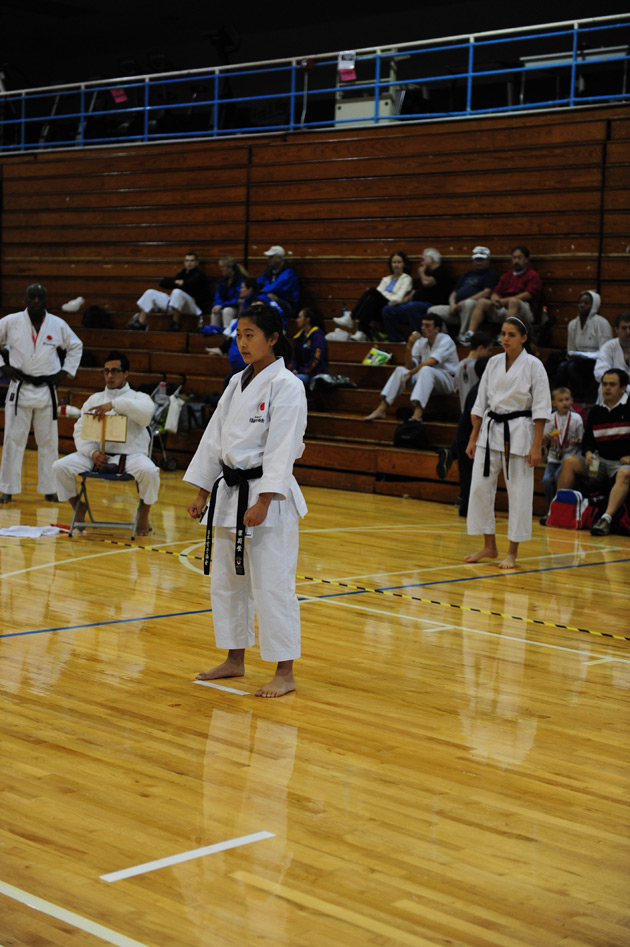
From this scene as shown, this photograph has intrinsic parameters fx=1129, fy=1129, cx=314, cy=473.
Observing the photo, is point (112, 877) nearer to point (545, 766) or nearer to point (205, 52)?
point (545, 766)

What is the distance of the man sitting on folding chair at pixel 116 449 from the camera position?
304 inches

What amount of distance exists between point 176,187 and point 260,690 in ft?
40.0

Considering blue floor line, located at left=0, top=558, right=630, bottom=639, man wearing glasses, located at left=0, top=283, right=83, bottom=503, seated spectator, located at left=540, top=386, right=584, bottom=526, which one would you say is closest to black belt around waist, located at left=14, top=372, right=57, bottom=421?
Answer: man wearing glasses, located at left=0, top=283, right=83, bottom=503

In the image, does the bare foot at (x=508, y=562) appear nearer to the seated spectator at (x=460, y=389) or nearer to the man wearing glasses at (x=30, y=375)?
the seated spectator at (x=460, y=389)

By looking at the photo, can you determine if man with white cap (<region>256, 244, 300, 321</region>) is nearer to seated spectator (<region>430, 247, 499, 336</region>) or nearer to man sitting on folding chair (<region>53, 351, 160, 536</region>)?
seated spectator (<region>430, 247, 499, 336</region>)

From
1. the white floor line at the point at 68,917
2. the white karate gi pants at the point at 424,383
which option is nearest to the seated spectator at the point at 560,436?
the white karate gi pants at the point at 424,383

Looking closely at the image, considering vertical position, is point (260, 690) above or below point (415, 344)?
below

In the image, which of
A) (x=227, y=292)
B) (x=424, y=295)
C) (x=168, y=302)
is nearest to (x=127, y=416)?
(x=424, y=295)

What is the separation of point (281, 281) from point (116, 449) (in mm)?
6219

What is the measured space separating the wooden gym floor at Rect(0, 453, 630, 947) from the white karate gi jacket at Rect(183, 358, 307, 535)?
30.0 inches

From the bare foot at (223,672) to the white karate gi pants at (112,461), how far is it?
3288 millimetres

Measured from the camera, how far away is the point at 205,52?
18766 millimetres

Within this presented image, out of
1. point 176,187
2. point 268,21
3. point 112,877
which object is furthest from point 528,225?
point 112,877

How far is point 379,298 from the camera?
12.9 metres
